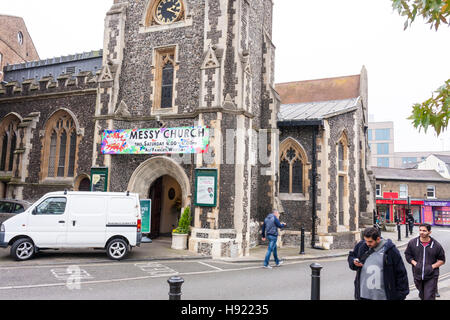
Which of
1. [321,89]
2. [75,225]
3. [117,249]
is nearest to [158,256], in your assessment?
[117,249]

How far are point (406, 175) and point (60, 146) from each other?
36.8m

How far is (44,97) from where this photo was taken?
17.3 m

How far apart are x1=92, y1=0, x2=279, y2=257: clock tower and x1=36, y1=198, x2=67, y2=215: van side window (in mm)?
3539

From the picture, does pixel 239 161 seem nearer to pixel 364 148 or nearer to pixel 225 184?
pixel 225 184

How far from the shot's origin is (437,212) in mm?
38000

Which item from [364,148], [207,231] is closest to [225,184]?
[207,231]

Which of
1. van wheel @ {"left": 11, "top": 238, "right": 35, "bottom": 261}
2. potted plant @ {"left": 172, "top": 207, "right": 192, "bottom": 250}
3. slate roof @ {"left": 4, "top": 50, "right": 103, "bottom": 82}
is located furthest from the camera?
slate roof @ {"left": 4, "top": 50, "right": 103, "bottom": 82}

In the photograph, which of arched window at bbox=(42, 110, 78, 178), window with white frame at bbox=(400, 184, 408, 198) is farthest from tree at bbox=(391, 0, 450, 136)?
window with white frame at bbox=(400, 184, 408, 198)

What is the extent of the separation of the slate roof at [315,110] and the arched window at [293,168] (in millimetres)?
1397

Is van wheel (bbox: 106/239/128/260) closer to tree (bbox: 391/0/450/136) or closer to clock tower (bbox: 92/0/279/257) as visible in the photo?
clock tower (bbox: 92/0/279/257)

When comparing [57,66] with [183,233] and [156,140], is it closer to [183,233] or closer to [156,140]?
[156,140]

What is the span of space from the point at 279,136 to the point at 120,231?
882 cm

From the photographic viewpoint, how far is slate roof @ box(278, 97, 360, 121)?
1616cm

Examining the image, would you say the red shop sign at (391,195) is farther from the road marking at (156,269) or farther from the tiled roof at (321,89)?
the road marking at (156,269)
